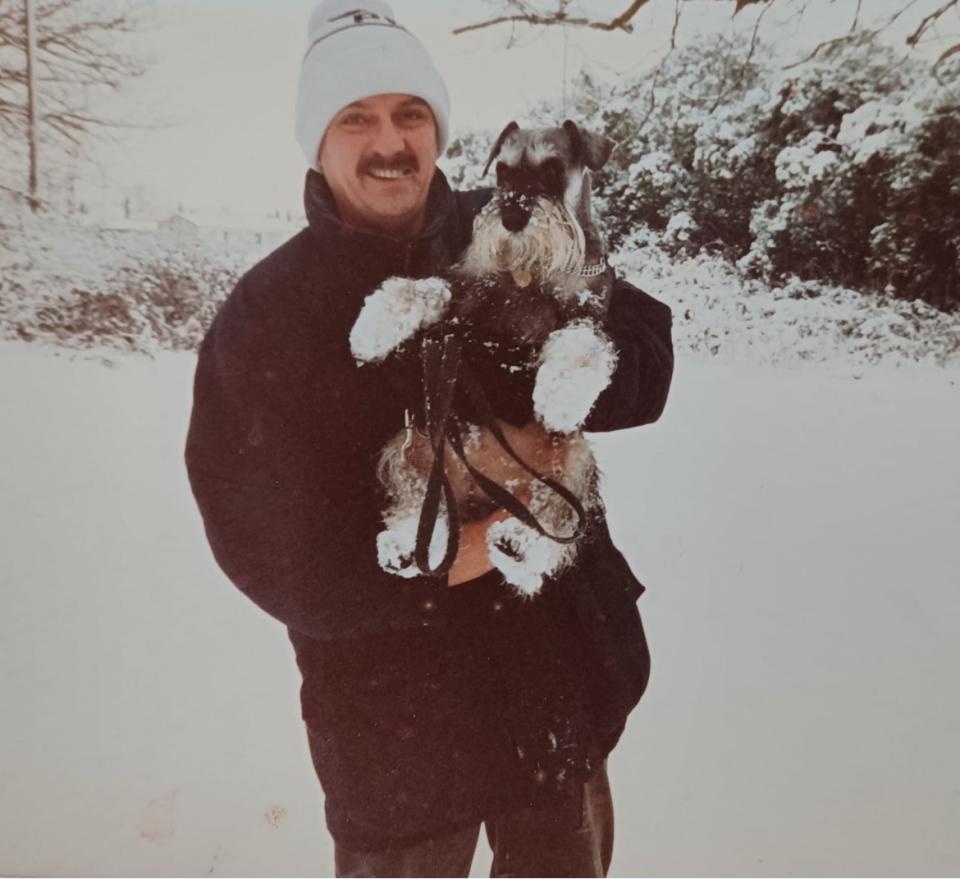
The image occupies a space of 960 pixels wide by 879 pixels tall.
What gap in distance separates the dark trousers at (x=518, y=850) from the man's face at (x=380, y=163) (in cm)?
122

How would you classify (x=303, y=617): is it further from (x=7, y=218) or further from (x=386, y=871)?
(x=7, y=218)

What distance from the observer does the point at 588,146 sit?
4.97 ft

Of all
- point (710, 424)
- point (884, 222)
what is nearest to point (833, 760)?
point (710, 424)

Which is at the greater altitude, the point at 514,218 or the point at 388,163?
the point at 388,163

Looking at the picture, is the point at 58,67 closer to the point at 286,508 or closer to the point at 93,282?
the point at 93,282

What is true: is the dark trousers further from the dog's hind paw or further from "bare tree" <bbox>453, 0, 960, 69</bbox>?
"bare tree" <bbox>453, 0, 960, 69</bbox>

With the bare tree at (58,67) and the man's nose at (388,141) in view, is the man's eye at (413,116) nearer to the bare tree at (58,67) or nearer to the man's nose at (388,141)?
the man's nose at (388,141)

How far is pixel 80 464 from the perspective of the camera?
180cm

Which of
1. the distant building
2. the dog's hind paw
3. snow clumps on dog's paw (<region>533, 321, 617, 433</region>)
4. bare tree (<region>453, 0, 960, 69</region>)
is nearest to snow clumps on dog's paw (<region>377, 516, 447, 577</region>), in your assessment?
the dog's hind paw

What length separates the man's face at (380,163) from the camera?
1.45 m

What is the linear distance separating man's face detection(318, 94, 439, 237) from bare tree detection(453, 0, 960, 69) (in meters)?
0.35

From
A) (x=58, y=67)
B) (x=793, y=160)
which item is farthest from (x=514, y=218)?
(x=58, y=67)

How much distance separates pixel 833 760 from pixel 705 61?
168cm

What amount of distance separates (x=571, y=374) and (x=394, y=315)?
35cm
